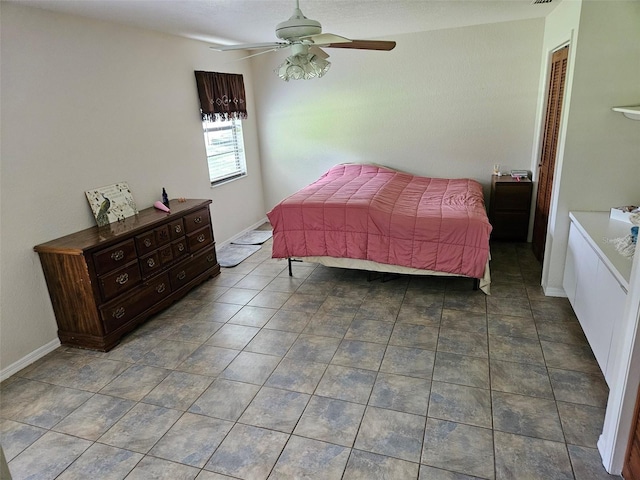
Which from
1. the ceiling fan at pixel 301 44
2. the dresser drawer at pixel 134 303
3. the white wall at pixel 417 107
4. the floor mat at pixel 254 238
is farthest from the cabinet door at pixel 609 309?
the floor mat at pixel 254 238

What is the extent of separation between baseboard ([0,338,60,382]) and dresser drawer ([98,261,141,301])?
576 mm

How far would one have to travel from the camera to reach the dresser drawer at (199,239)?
388 centimetres

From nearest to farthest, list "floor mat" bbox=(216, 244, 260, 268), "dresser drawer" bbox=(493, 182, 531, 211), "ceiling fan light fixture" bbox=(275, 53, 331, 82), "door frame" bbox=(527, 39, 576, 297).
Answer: "ceiling fan light fixture" bbox=(275, 53, 331, 82)
"door frame" bbox=(527, 39, 576, 297)
"dresser drawer" bbox=(493, 182, 531, 211)
"floor mat" bbox=(216, 244, 260, 268)

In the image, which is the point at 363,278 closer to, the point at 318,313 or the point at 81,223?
the point at 318,313

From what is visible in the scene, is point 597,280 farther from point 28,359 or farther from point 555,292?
point 28,359

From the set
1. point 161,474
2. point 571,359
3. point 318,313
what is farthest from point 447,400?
point 161,474

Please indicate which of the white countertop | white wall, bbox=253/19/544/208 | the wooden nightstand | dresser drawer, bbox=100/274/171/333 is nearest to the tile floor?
dresser drawer, bbox=100/274/171/333

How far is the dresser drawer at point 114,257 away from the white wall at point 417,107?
3.23 meters

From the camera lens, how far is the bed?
11.1ft

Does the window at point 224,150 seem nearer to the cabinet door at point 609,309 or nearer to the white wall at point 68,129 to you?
the white wall at point 68,129

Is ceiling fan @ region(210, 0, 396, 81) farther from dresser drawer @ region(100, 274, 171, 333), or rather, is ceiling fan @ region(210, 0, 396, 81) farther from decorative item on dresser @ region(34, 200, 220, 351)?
dresser drawer @ region(100, 274, 171, 333)

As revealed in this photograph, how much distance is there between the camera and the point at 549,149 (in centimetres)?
400

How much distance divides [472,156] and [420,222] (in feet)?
7.12

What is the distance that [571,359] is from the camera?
8.63ft
